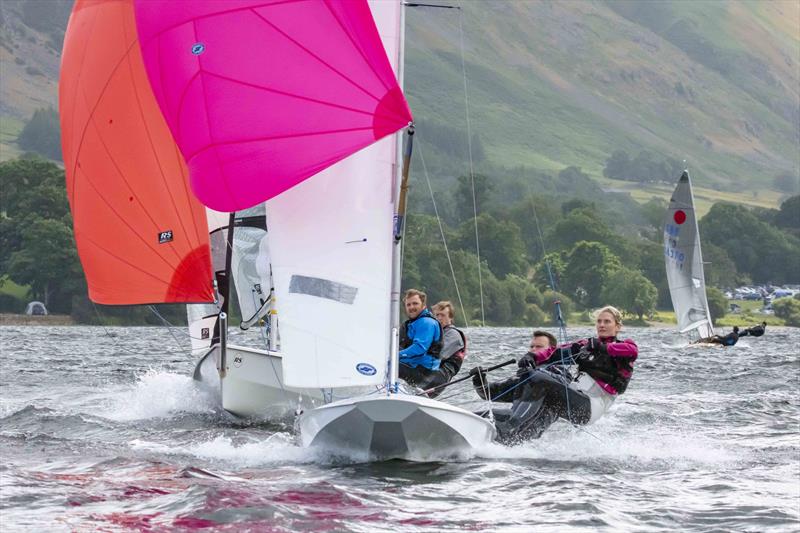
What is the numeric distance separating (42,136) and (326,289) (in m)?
171

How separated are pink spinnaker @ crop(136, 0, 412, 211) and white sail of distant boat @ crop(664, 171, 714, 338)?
96.0 feet

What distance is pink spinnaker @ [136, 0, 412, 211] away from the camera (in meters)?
10.9

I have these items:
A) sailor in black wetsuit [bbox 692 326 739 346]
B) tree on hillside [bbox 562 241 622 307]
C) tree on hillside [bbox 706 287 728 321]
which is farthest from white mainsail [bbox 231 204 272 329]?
tree on hillside [bbox 706 287 728 321]

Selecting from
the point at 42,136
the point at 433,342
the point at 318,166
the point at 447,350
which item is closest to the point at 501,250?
the point at 42,136

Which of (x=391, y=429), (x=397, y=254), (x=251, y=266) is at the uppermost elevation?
(x=251, y=266)

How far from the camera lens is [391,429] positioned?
10.9m

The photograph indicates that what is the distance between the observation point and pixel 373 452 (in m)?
11.1

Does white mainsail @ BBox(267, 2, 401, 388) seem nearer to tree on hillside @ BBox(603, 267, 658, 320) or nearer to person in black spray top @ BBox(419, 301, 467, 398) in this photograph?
person in black spray top @ BBox(419, 301, 467, 398)

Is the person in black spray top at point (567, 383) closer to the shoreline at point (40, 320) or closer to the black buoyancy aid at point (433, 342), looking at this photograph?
the black buoyancy aid at point (433, 342)

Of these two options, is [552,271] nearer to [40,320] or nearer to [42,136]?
[40,320]

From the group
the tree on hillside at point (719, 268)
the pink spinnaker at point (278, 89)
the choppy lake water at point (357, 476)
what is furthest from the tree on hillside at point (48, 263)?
the tree on hillside at point (719, 268)

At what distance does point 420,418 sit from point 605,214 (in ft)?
531

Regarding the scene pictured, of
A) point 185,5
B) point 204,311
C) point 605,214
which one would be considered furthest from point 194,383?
point 605,214

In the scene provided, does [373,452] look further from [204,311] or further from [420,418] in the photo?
[204,311]
